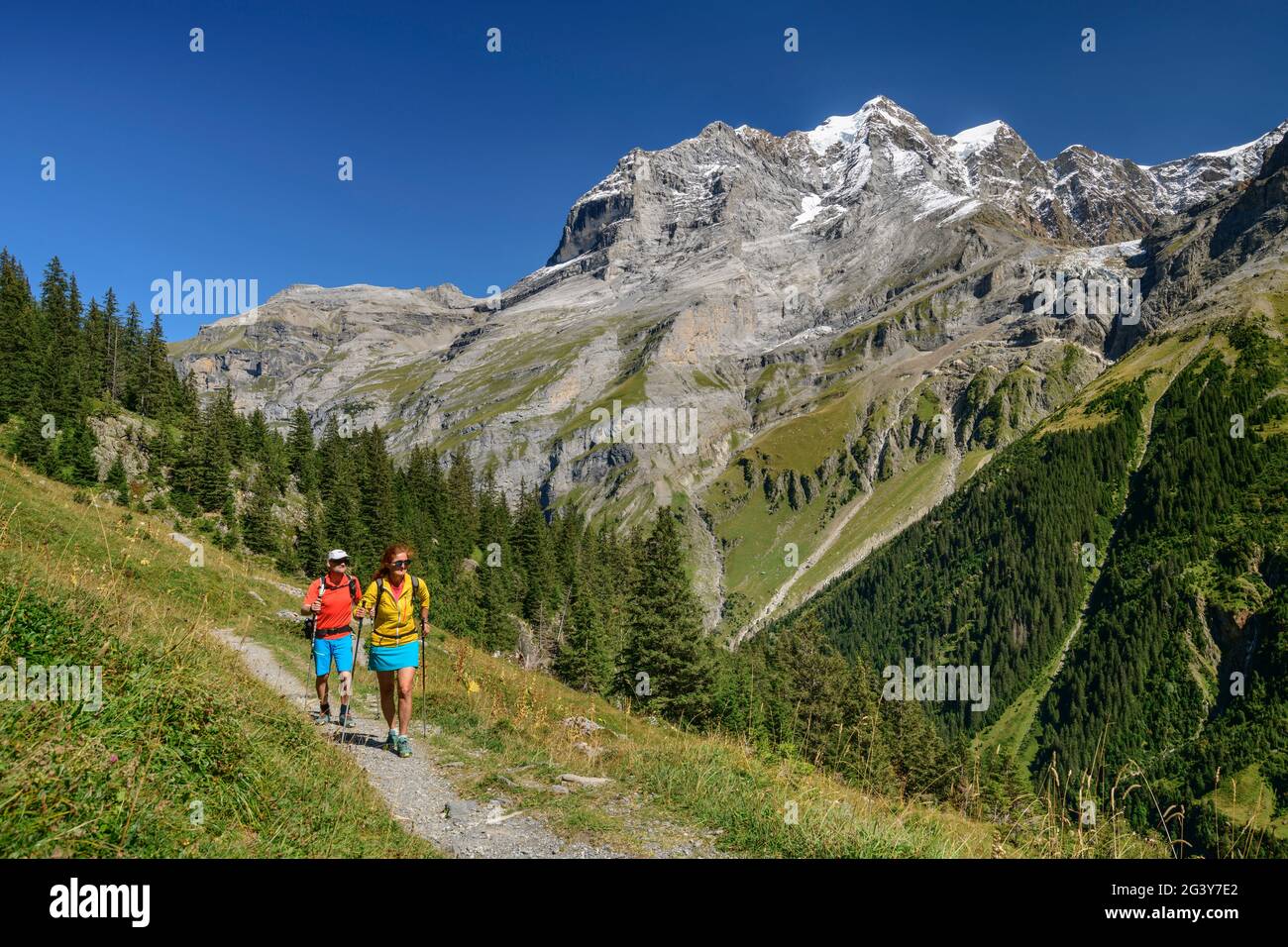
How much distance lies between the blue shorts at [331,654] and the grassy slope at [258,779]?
124 centimetres

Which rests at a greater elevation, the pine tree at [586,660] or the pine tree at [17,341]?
the pine tree at [17,341]

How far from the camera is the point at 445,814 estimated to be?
303 inches

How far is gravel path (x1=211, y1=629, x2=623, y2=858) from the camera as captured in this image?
6645 mm

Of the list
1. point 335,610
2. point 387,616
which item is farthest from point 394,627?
point 335,610

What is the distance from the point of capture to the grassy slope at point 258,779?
4.25 metres

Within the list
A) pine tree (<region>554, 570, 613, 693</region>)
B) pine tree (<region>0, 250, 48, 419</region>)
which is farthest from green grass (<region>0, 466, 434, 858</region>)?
pine tree (<region>0, 250, 48, 419</region>)

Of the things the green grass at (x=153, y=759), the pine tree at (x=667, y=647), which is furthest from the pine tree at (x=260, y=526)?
the green grass at (x=153, y=759)

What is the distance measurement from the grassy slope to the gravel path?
1.15 ft

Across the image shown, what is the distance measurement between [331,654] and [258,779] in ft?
19.4

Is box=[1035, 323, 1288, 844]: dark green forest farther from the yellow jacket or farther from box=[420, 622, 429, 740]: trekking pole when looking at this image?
the yellow jacket

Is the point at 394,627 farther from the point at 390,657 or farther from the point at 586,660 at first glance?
the point at 586,660

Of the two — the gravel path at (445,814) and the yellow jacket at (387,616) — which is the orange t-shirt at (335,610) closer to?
the yellow jacket at (387,616)

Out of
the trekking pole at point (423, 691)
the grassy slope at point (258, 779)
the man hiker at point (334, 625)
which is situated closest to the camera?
the grassy slope at point (258, 779)

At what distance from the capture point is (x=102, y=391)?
69.2 metres
